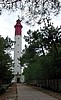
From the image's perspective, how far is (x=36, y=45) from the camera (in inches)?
2141

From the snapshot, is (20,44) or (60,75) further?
(20,44)

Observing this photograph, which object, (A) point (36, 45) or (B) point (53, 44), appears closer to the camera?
(B) point (53, 44)

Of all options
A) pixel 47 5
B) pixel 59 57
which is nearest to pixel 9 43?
pixel 59 57

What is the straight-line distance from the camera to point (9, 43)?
5091cm

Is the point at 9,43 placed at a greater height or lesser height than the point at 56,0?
greater

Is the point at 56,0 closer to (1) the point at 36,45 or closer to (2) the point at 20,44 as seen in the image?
Answer: (1) the point at 36,45

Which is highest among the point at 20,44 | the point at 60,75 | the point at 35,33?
the point at 20,44

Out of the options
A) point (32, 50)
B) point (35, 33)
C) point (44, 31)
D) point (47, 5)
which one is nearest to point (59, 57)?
point (44, 31)

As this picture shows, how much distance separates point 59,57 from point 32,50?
1588 cm

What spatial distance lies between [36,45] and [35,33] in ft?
10.3

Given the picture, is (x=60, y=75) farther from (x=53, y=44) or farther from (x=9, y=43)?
(x=9, y=43)

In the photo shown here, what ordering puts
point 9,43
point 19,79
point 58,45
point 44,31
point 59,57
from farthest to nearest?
point 19,79, point 9,43, point 58,45, point 44,31, point 59,57

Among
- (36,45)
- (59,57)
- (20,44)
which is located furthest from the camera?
(20,44)

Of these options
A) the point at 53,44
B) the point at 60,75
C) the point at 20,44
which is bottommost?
the point at 60,75
